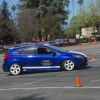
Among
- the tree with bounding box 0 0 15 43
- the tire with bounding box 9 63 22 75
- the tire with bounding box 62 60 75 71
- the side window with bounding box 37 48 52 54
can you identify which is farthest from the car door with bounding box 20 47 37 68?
the tree with bounding box 0 0 15 43

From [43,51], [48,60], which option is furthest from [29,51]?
[48,60]

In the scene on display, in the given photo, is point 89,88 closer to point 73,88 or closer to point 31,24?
point 73,88

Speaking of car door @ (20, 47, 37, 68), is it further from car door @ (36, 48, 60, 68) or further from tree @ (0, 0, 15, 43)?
tree @ (0, 0, 15, 43)

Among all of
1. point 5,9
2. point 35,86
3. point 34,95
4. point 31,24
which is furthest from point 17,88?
point 5,9

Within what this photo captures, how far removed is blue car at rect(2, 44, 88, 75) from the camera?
49.3 ft

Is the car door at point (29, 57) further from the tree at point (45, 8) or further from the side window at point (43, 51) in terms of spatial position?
the tree at point (45, 8)

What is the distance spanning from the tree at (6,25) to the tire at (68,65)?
4175cm

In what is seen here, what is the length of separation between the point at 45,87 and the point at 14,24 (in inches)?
1904

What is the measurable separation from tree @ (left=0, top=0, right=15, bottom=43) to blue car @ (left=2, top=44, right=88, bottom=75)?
→ 40957mm

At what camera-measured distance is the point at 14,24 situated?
57.9 m

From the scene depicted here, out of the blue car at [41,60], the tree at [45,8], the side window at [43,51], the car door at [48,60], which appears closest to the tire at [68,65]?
the blue car at [41,60]

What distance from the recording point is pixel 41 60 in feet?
49.6

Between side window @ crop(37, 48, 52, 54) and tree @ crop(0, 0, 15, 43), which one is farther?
tree @ crop(0, 0, 15, 43)

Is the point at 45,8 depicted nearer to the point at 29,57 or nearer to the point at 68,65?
the point at 29,57
